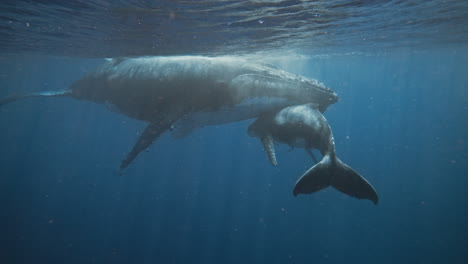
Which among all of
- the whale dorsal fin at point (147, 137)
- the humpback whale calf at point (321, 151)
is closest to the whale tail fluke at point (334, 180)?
the humpback whale calf at point (321, 151)

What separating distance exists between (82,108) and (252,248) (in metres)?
58.8

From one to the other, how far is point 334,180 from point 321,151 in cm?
56

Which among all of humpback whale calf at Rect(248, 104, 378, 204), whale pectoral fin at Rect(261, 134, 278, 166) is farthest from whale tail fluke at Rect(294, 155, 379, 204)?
whale pectoral fin at Rect(261, 134, 278, 166)

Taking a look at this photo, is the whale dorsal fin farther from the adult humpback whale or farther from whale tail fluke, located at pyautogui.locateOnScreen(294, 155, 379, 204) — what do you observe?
whale tail fluke, located at pyautogui.locateOnScreen(294, 155, 379, 204)

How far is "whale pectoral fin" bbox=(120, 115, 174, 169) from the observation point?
698 cm

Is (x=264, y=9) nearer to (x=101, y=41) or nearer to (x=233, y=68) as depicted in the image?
(x=233, y=68)

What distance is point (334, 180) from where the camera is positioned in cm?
484

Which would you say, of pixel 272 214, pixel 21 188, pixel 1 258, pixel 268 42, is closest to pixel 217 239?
pixel 272 214

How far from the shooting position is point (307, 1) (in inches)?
380

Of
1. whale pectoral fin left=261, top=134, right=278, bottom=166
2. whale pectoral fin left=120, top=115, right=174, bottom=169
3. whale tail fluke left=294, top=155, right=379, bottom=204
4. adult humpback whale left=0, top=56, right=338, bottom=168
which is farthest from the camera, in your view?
whale pectoral fin left=120, top=115, right=174, bottom=169

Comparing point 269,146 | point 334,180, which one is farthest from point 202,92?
point 334,180

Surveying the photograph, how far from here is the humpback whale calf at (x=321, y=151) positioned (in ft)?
15.4

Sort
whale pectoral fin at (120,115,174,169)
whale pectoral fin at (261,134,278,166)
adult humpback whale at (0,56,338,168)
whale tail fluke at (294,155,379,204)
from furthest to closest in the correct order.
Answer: whale pectoral fin at (120,115,174,169), adult humpback whale at (0,56,338,168), whale pectoral fin at (261,134,278,166), whale tail fluke at (294,155,379,204)

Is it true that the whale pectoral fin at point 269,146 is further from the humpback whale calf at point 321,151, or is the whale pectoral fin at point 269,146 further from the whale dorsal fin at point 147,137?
the whale dorsal fin at point 147,137
